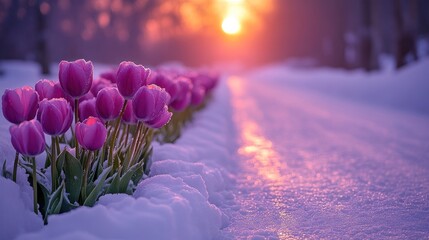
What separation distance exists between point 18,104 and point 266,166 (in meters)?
2.46

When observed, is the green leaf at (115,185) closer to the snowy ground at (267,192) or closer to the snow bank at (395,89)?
the snowy ground at (267,192)

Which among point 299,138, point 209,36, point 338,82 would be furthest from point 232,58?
point 299,138

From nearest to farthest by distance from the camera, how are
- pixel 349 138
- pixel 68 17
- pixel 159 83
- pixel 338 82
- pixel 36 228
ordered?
1. pixel 36 228
2. pixel 159 83
3. pixel 349 138
4. pixel 338 82
5. pixel 68 17

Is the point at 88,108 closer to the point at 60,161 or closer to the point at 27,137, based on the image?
the point at 60,161

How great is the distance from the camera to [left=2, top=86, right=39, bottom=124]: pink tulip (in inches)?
72.1

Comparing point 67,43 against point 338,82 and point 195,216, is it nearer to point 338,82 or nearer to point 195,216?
point 338,82

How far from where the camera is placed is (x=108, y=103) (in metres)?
2.08

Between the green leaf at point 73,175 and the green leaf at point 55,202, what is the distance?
9 cm

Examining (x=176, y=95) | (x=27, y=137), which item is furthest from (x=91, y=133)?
(x=176, y=95)

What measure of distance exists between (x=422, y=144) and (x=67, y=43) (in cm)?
3451

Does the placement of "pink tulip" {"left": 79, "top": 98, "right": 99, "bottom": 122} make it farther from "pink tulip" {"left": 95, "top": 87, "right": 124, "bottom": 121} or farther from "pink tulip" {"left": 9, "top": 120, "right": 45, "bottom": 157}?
"pink tulip" {"left": 9, "top": 120, "right": 45, "bottom": 157}

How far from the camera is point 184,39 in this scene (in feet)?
157

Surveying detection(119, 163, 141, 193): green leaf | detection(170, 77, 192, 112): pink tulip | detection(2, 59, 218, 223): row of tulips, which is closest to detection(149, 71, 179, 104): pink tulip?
detection(170, 77, 192, 112): pink tulip

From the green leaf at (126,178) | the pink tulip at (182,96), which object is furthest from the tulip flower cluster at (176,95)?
the green leaf at (126,178)
